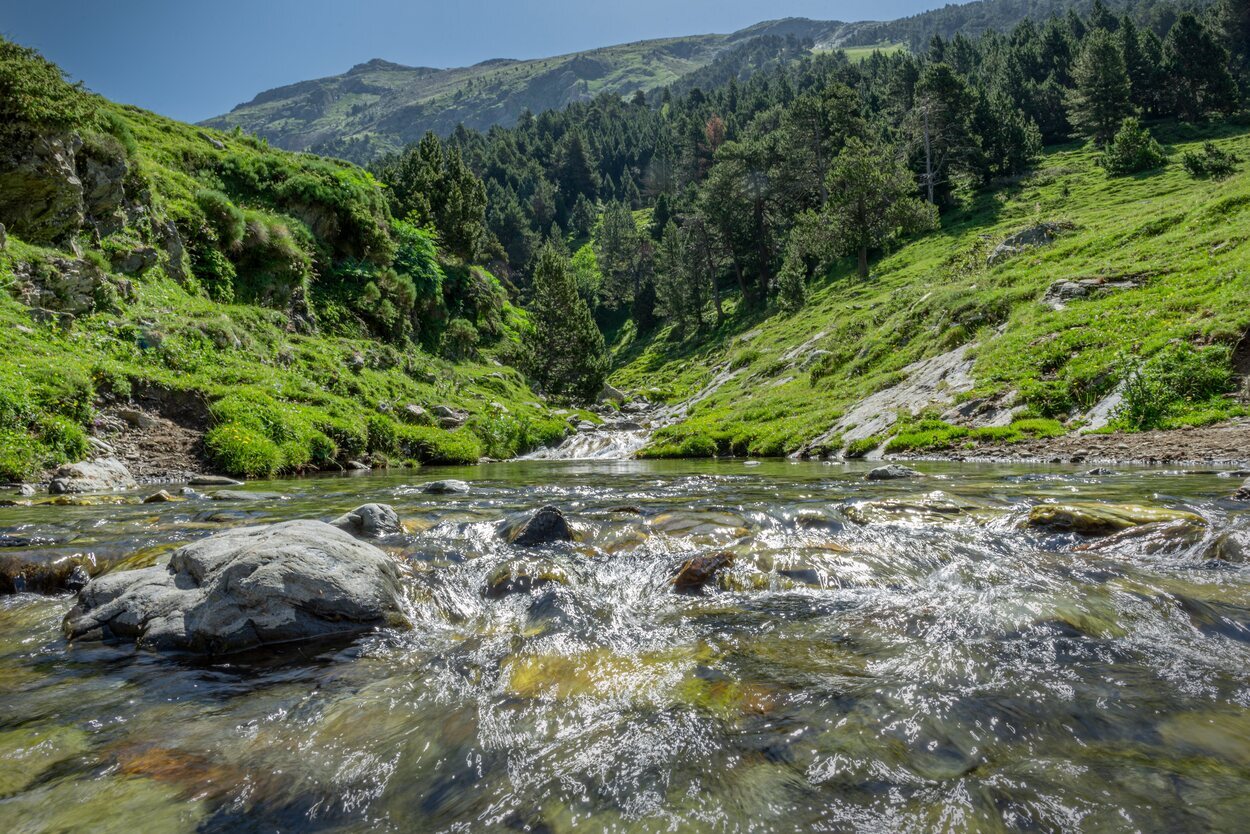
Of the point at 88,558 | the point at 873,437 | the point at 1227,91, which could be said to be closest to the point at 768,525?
the point at 88,558

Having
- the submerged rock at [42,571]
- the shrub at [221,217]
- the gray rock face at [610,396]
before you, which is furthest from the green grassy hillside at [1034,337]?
the shrub at [221,217]

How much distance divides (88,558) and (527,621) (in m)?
5.65

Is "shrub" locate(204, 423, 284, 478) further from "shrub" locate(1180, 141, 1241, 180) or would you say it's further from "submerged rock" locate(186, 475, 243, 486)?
"shrub" locate(1180, 141, 1241, 180)

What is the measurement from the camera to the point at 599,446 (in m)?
32.2

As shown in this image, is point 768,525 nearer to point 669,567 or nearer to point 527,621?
point 669,567

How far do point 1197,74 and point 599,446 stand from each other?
106732mm

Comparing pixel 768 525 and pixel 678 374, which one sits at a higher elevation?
pixel 768 525

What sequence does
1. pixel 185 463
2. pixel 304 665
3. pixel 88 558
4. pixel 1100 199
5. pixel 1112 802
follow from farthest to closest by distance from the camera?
pixel 1100 199
pixel 185 463
pixel 88 558
pixel 304 665
pixel 1112 802

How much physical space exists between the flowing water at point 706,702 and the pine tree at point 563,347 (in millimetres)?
39361

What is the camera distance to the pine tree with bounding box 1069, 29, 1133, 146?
81.4 m

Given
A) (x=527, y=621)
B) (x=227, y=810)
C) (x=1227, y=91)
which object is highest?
(x=1227, y=91)

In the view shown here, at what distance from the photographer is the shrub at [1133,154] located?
63.0 m

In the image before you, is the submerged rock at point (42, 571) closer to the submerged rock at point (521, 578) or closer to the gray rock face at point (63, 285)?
the submerged rock at point (521, 578)

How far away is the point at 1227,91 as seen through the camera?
8131cm
